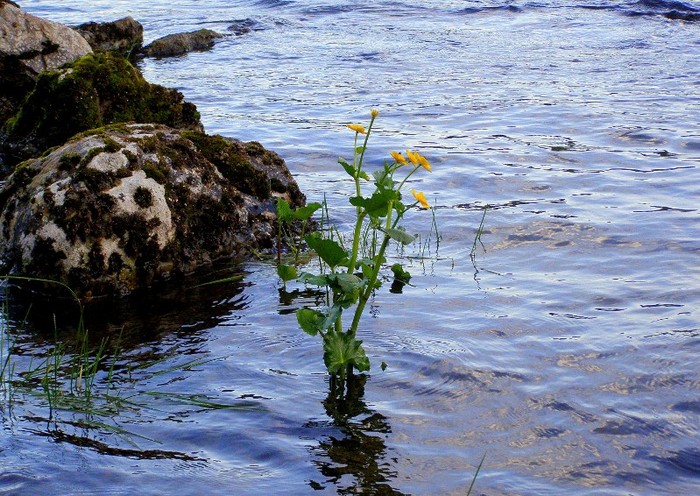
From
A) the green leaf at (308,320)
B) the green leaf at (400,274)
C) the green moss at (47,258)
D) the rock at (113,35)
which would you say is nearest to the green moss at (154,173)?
the green moss at (47,258)

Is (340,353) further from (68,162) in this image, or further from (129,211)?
(68,162)

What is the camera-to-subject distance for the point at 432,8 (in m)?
19.6

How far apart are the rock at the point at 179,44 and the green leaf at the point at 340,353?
42.0ft

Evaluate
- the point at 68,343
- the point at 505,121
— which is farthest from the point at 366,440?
the point at 505,121

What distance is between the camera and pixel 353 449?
4.07 m

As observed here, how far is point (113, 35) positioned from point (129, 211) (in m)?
11.5

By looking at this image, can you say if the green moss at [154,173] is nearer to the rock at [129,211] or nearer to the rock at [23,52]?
the rock at [129,211]

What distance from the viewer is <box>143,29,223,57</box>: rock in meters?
16.4

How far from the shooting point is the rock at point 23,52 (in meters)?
10.4

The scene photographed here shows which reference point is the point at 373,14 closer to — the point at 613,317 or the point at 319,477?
the point at 613,317

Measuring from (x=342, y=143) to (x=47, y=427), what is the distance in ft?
21.0

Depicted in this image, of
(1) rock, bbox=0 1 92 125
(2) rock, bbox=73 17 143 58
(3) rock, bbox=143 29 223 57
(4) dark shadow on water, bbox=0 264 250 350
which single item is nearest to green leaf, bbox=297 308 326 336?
(4) dark shadow on water, bbox=0 264 250 350

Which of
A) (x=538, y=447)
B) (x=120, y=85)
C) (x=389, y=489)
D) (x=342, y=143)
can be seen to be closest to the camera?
(x=389, y=489)

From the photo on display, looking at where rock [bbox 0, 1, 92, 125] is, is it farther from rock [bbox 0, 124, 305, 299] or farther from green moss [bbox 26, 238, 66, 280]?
green moss [bbox 26, 238, 66, 280]
